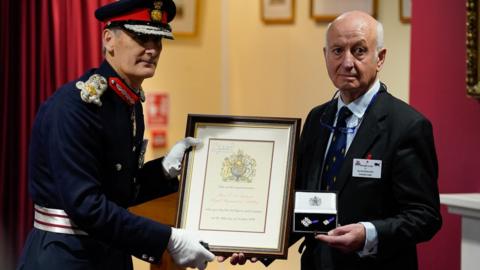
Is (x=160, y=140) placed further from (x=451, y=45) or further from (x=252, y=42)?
(x=451, y=45)

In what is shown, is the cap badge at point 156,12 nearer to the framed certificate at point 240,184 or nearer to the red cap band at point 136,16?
the red cap band at point 136,16

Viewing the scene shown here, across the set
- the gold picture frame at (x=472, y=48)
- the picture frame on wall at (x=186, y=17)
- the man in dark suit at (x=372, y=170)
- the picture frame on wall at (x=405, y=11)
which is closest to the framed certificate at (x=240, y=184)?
the man in dark suit at (x=372, y=170)

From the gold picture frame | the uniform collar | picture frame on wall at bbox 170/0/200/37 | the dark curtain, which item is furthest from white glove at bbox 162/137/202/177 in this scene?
picture frame on wall at bbox 170/0/200/37

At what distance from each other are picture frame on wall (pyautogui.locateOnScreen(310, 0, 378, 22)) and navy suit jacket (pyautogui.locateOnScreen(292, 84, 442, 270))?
8.03 ft

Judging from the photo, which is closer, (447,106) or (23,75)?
(447,106)

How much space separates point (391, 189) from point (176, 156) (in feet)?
2.51

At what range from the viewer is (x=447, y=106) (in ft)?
11.5

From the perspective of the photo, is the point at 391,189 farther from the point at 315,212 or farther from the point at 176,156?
the point at 176,156

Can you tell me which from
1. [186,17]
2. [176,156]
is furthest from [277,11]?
[176,156]

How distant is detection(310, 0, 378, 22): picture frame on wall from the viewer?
4828 mm

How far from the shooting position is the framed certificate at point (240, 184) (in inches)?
100

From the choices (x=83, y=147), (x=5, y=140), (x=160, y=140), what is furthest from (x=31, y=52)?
(x=83, y=147)

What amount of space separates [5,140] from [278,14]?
1.95 metres

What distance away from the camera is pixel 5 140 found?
172 inches
